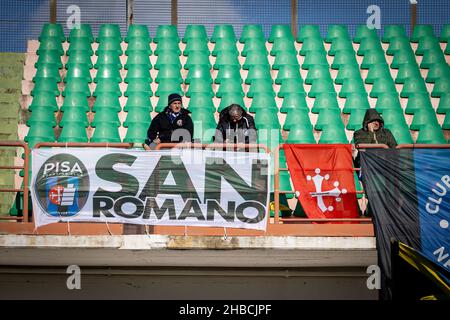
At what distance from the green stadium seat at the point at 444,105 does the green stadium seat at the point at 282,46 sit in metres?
2.98

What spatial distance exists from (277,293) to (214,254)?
3.43ft

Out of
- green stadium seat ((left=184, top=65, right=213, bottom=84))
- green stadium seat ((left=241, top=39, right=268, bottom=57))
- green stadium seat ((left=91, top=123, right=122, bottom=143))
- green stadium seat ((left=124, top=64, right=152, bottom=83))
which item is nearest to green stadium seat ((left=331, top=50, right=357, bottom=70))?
green stadium seat ((left=241, top=39, right=268, bottom=57))

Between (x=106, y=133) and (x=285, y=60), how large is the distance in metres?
3.88

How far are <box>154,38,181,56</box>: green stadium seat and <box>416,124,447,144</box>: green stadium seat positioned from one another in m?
5.02

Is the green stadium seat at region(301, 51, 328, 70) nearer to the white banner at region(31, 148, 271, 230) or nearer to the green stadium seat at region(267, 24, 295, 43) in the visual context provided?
the green stadium seat at region(267, 24, 295, 43)

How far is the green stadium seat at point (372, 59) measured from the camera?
549 inches

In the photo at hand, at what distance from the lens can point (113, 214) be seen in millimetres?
8430

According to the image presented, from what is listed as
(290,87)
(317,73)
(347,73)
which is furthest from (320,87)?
(347,73)

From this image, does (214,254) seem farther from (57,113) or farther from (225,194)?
(57,113)

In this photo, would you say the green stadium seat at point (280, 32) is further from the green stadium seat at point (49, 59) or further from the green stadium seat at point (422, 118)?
the green stadium seat at point (49, 59)

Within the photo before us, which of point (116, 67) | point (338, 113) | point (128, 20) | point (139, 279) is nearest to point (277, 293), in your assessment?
point (139, 279)

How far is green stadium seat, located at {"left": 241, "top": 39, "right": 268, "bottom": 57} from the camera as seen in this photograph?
14093mm

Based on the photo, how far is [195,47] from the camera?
14.2m

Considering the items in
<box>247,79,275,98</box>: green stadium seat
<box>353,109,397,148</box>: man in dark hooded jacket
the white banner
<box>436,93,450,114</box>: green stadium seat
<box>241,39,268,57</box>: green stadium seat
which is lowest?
the white banner
